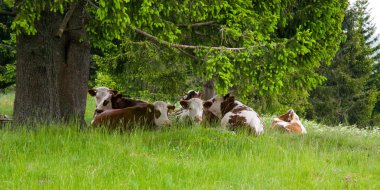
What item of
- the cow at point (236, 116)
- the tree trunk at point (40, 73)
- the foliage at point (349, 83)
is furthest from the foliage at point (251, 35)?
the foliage at point (349, 83)

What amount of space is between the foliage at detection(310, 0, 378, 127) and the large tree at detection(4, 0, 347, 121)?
2740 cm

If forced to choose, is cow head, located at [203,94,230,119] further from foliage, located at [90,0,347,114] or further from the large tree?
the large tree

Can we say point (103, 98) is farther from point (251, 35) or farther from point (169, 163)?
point (169, 163)

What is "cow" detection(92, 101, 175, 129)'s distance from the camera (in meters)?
10.3

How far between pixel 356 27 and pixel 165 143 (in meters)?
34.0

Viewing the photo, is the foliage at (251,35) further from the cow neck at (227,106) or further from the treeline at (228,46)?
the cow neck at (227,106)

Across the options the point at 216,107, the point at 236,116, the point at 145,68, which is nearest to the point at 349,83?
the point at 145,68

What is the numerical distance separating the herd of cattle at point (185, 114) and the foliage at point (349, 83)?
25285mm

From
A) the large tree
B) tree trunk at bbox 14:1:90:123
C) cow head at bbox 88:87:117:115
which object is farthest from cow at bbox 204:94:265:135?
tree trunk at bbox 14:1:90:123

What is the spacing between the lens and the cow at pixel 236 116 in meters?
10.9

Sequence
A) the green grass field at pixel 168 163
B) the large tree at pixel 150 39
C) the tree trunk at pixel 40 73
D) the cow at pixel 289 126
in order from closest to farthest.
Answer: the green grass field at pixel 168 163
the large tree at pixel 150 39
the tree trunk at pixel 40 73
the cow at pixel 289 126

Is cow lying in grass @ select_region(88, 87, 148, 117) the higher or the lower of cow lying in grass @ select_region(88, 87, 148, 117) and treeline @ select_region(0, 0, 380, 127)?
the lower

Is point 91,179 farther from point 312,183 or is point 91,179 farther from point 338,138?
point 338,138

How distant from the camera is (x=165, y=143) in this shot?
7.61 meters
